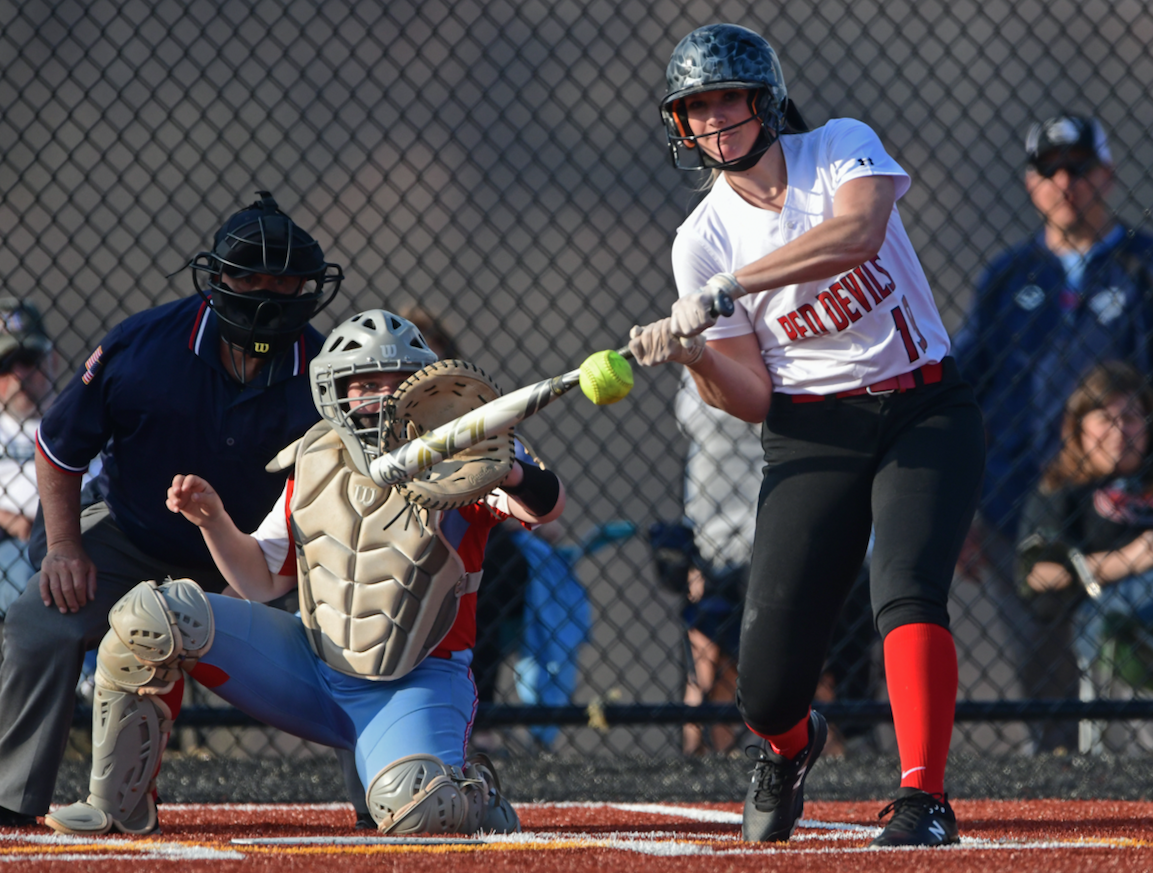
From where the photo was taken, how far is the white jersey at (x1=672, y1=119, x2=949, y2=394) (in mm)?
2572

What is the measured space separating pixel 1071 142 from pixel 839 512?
7.90ft

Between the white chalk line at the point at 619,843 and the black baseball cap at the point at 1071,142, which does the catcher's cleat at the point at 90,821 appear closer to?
the white chalk line at the point at 619,843

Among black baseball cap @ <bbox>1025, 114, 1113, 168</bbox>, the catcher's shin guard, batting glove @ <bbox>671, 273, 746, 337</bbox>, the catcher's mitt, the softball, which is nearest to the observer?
the softball

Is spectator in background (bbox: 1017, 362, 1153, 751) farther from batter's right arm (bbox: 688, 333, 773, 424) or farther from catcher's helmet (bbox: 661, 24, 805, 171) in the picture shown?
catcher's helmet (bbox: 661, 24, 805, 171)

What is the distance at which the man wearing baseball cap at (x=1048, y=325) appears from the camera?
174 inches

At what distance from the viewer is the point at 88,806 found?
2.65 meters

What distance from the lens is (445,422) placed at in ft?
8.75

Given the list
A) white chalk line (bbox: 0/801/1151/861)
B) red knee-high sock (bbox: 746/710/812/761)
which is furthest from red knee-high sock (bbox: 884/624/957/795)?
red knee-high sock (bbox: 746/710/812/761)

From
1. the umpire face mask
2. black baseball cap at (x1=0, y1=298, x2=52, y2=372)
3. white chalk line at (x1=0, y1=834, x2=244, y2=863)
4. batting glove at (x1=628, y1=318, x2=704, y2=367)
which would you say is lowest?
white chalk line at (x1=0, y1=834, x2=244, y2=863)

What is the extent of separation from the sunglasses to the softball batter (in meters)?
2.01

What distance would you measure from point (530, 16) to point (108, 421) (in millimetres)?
2850

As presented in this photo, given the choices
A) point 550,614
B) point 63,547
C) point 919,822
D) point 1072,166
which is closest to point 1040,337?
point 1072,166

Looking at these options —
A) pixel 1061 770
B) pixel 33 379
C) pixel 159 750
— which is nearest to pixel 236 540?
pixel 159 750

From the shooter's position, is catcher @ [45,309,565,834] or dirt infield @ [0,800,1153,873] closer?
dirt infield @ [0,800,1153,873]
